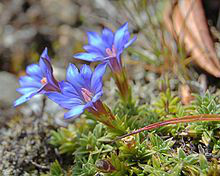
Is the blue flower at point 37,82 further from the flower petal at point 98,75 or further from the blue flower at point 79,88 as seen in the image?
the flower petal at point 98,75

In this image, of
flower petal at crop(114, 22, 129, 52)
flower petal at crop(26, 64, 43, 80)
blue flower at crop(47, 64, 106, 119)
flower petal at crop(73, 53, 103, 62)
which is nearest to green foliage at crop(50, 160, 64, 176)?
blue flower at crop(47, 64, 106, 119)

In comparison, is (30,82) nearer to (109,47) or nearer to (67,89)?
(67,89)

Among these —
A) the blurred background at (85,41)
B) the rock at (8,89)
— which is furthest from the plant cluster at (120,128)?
the rock at (8,89)

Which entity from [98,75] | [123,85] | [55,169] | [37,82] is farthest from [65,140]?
[98,75]

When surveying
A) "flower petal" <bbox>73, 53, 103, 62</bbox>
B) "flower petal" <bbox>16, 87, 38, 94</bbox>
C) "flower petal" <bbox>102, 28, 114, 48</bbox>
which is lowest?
"flower petal" <bbox>16, 87, 38, 94</bbox>

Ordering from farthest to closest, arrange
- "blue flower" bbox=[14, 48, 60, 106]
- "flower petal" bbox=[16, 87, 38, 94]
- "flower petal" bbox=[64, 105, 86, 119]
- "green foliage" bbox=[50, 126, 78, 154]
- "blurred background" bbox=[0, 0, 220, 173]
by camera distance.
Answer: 1. "blurred background" bbox=[0, 0, 220, 173]
2. "green foliage" bbox=[50, 126, 78, 154]
3. "flower petal" bbox=[16, 87, 38, 94]
4. "blue flower" bbox=[14, 48, 60, 106]
5. "flower petal" bbox=[64, 105, 86, 119]

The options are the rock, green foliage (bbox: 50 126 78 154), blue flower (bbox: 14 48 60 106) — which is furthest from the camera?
the rock

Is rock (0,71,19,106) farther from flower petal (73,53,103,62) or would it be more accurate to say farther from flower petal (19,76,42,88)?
flower petal (73,53,103,62)

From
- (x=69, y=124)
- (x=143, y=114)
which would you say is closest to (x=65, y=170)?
(x=69, y=124)
